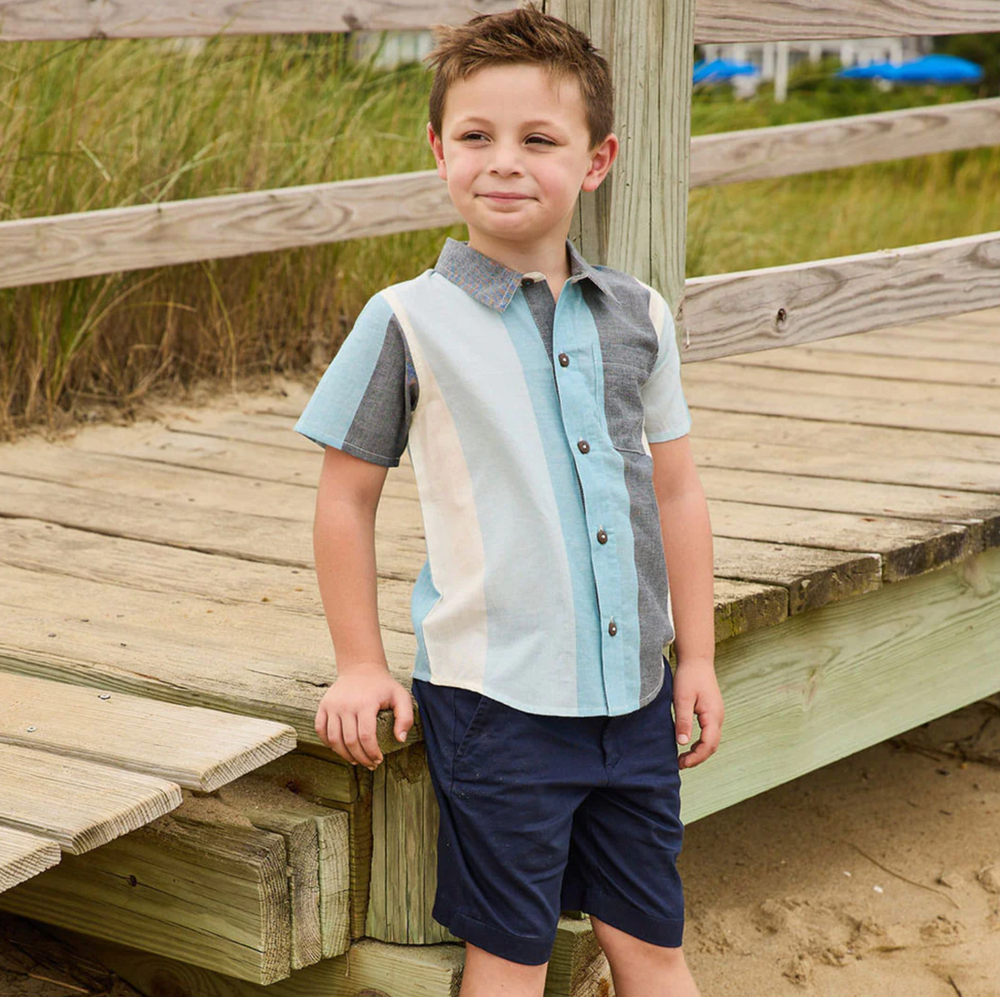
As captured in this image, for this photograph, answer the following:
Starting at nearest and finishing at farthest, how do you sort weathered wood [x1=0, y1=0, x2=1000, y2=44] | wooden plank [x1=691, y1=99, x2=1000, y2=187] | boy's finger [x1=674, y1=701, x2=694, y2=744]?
boy's finger [x1=674, y1=701, x2=694, y2=744], weathered wood [x1=0, y1=0, x2=1000, y2=44], wooden plank [x1=691, y1=99, x2=1000, y2=187]

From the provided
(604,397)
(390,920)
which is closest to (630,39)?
(604,397)

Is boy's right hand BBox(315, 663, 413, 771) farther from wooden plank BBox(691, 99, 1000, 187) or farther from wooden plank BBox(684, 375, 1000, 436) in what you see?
wooden plank BBox(691, 99, 1000, 187)

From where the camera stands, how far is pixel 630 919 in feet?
6.20

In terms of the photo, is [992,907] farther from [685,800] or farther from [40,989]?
[40,989]

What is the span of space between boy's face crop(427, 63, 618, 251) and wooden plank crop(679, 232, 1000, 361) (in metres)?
0.79

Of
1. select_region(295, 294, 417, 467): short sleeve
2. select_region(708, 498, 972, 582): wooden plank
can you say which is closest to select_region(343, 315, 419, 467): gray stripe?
select_region(295, 294, 417, 467): short sleeve

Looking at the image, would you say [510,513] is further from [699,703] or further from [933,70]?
[933,70]

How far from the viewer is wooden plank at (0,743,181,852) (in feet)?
5.25

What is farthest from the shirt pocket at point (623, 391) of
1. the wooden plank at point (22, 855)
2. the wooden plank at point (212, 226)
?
the wooden plank at point (212, 226)

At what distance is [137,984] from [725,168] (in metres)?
3.18

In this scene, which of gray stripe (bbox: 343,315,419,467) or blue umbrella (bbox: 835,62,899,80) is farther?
blue umbrella (bbox: 835,62,899,80)

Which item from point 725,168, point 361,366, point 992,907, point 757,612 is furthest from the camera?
point 725,168

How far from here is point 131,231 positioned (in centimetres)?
345

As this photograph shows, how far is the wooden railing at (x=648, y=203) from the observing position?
230 cm
